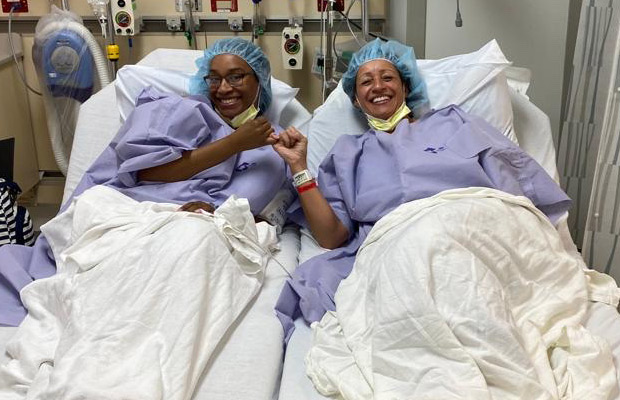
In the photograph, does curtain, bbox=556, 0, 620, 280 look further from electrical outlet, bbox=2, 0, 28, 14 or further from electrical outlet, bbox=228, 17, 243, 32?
electrical outlet, bbox=2, 0, 28, 14

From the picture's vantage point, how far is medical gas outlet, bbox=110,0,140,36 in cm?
290

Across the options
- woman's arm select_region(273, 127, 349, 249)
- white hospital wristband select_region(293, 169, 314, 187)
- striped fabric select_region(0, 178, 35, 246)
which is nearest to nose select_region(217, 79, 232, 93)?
woman's arm select_region(273, 127, 349, 249)

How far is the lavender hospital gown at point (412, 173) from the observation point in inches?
71.3

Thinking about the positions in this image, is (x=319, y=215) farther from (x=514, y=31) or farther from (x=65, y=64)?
(x=65, y=64)

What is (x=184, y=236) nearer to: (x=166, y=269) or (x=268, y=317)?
(x=166, y=269)

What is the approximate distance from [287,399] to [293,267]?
63 centimetres

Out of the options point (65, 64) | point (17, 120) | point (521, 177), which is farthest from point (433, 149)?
point (17, 120)

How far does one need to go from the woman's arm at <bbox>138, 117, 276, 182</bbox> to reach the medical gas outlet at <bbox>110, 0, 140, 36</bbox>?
1175 millimetres

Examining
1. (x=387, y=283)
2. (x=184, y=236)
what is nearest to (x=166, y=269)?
(x=184, y=236)

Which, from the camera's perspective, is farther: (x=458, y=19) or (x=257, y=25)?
(x=257, y=25)

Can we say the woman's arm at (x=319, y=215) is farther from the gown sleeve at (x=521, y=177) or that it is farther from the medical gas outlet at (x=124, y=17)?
the medical gas outlet at (x=124, y=17)

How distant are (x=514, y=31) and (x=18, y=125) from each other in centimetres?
242

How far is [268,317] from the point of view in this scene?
1.57 metres

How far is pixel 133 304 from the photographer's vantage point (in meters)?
1.35
